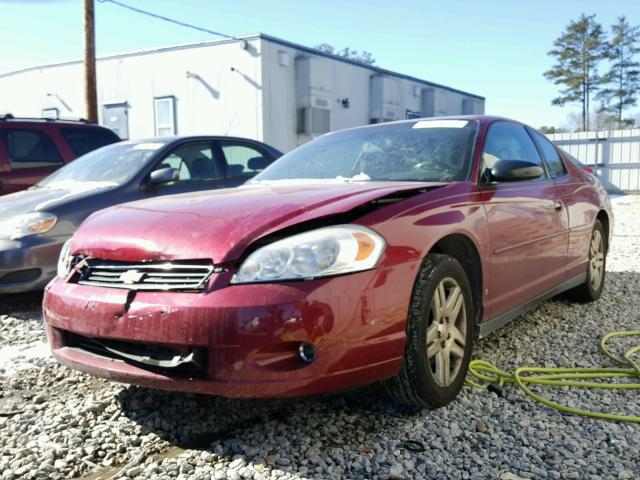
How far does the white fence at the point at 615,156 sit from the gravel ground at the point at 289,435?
70.3 ft

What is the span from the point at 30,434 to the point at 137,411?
Answer: 473mm

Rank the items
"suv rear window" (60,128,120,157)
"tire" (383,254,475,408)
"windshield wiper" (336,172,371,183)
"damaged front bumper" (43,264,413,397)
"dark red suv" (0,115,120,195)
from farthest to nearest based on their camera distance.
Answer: "suv rear window" (60,128,120,157), "dark red suv" (0,115,120,195), "windshield wiper" (336,172,371,183), "tire" (383,254,475,408), "damaged front bumper" (43,264,413,397)

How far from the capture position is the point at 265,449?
2480mm

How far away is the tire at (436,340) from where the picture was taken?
2.60 meters

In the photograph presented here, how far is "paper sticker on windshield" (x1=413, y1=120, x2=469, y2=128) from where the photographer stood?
3729 millimetres

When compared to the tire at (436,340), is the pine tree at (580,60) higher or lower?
higher

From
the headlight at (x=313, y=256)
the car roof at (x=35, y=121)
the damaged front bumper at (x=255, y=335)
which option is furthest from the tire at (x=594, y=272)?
the car roof at (x=35, y=121)

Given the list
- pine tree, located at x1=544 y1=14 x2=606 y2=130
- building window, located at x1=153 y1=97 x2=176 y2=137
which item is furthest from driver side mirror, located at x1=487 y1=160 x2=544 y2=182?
pine tree, located at x1=544 y1=14 x2=606 y2=130

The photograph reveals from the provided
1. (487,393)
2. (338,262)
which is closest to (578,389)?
(487,393)

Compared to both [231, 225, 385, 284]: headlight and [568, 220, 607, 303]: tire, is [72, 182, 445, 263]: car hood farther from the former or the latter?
[568, 220, 607, 303]: tire

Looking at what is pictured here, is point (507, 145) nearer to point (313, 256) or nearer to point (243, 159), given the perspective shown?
point (313, 256)

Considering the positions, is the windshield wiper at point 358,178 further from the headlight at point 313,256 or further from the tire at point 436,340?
the headlight at point 313,256

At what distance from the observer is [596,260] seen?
5.20 metres

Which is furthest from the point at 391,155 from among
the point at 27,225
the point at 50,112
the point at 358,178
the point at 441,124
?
the point at 50,112
